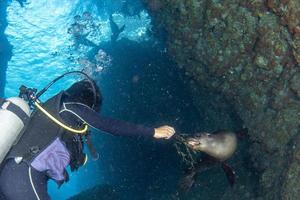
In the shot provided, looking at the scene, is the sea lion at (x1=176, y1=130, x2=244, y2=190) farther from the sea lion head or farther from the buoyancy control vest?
the buoyancy control vest

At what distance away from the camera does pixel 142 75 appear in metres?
14.8

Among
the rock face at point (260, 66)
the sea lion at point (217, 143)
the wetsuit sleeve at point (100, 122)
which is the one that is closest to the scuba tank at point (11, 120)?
the wetsuit sleeve at point (100, 122)

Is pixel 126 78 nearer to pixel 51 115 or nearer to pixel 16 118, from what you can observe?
pixel 16 118

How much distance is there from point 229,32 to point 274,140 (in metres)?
2.82

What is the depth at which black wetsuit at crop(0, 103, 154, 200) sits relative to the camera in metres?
3.74

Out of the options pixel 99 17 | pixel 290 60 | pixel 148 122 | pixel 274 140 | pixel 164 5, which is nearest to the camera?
pixel 290 60

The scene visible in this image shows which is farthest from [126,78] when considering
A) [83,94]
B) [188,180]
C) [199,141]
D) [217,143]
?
[83,94]

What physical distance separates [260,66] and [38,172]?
17.6 ft

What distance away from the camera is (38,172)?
3.86m

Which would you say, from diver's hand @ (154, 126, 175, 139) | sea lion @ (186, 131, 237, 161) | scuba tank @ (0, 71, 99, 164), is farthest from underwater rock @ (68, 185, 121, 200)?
diver's hand @ (154, 126, 175, 139)

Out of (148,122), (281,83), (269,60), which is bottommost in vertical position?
(148,122)

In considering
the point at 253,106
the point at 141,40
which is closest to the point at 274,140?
the point at 253,106

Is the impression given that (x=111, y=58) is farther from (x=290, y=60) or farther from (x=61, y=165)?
(x=61, y=165)

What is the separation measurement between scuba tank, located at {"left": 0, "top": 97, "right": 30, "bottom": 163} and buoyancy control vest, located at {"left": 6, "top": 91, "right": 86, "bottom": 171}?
0.26ft
